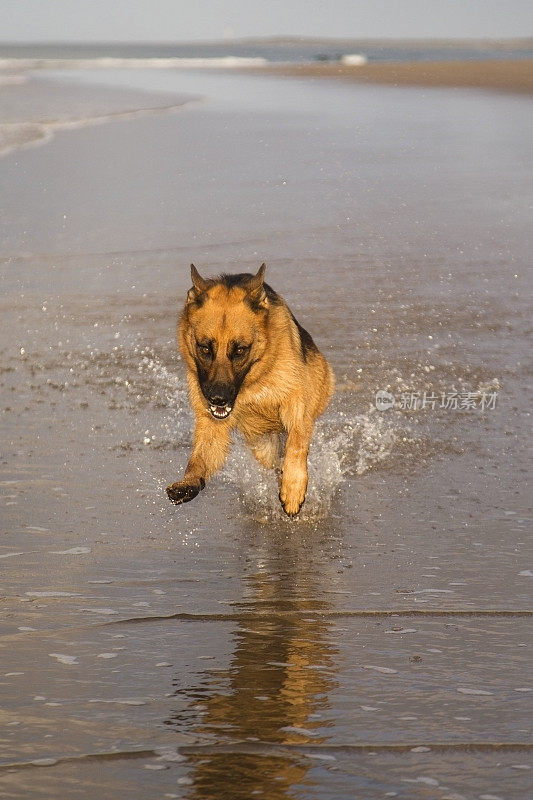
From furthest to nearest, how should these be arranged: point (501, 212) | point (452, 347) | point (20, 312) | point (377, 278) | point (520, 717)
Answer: point (501, 212) < point (377, 278) < point (20, 312) < point (452, 347) < point (520, 717)

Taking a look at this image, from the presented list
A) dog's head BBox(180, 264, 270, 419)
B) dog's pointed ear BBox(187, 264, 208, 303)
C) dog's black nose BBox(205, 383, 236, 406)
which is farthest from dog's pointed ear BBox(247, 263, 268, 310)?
dog's black nose BBox(205, 383, 236, 406)

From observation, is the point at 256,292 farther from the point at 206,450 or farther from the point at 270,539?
the point at 270,539

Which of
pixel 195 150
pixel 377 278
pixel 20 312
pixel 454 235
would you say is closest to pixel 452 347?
pixel 377 278

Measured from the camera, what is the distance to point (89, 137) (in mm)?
22484

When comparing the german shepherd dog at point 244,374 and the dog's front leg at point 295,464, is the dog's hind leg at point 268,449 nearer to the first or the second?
the german shepherd dog at point 244,374

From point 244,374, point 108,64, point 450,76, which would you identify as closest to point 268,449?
point 244,374

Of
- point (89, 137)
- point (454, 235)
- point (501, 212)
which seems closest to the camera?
point (454, 235)

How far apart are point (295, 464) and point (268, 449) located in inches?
23.7

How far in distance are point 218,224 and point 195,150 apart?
23.4ft

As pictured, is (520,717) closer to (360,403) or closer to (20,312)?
(360,403)

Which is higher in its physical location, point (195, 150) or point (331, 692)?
point (195, 150)

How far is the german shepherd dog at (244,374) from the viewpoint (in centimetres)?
577

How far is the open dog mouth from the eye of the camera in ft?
18.8

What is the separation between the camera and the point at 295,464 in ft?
19.3
